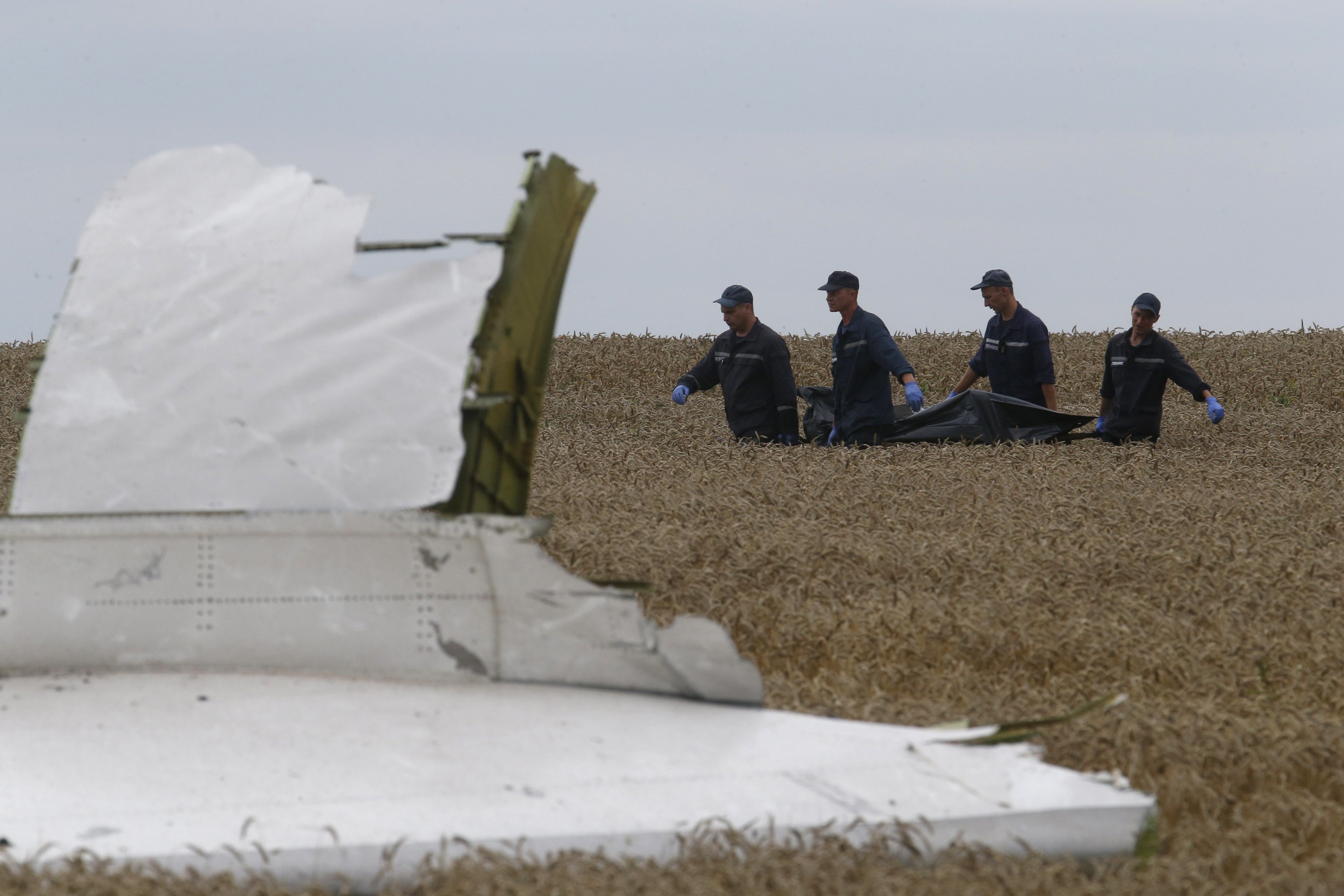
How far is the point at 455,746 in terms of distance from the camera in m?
3.74

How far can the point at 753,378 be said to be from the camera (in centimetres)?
1085

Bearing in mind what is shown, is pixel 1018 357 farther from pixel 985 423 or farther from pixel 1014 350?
pixel 985 423

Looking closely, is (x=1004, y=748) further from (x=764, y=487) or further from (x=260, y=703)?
(x=764, y=487)

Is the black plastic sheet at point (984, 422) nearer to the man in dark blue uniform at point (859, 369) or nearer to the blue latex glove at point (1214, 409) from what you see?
the man in dark blue uniform at point (859, 369)

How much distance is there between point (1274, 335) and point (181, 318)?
59.4 ft

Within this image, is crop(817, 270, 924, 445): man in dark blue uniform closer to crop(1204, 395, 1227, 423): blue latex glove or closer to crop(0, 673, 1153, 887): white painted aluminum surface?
crop(1204, 395, 1227, 423): blue latex glove

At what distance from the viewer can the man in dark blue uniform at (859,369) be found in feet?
34.3

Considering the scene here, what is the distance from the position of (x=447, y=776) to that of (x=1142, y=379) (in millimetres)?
8436

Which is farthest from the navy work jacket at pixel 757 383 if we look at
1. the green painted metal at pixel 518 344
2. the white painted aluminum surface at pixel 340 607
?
the white painted aluminum surface at pixel 340 607

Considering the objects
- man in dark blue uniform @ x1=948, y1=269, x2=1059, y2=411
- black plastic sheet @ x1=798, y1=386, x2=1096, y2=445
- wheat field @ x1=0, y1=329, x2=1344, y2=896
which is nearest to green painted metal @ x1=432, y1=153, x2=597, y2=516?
wheat field @ x1=0, y1=329, x2=1344, y2=896

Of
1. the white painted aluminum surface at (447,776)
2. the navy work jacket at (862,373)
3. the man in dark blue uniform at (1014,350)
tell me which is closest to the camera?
the white painted aluminum surface at (447,776)

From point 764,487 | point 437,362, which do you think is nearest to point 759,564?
point 764,487

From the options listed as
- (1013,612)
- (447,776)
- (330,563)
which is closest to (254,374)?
(330,563)

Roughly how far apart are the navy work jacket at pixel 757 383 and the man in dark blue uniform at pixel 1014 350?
4.71ft
